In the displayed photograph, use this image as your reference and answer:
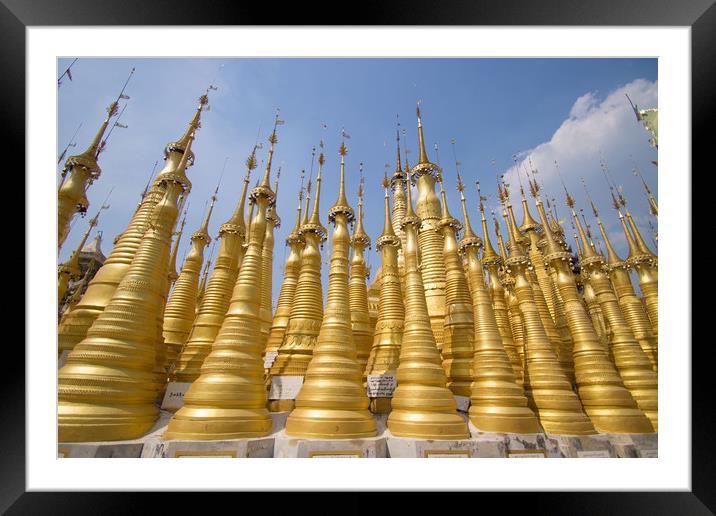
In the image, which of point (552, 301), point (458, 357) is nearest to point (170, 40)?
point (458, 357)

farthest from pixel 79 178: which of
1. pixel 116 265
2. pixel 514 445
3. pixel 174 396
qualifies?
pixel 514 445

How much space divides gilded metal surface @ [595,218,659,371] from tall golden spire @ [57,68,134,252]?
1794 cm

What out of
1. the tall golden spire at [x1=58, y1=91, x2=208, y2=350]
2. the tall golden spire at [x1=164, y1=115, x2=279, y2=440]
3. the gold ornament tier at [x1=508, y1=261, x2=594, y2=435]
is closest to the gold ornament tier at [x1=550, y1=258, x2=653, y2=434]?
the gold ornament tier at [x1=508, y1=261, x2=594, y2=435]

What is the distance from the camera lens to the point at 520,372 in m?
10.9

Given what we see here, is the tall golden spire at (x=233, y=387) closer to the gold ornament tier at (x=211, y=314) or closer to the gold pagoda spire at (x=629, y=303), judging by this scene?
the gold ornament tier at (x=211, y=314)

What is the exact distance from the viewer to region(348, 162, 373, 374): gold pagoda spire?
11180mm

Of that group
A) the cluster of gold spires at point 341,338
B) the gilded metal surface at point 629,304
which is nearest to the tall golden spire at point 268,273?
the cluster of gold spires at point 341,338

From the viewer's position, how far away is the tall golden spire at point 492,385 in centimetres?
786

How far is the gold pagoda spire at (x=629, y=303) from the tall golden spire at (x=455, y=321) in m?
7.00

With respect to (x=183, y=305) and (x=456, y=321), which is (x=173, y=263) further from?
(x=456, y=321)

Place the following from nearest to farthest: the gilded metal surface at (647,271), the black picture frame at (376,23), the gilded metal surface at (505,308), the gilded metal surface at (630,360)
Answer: the black picture frame at (376,23), the gilded metal surface at (630,360), the gilded metal surface at (505,308), the gilded metal surface at (647,271)
